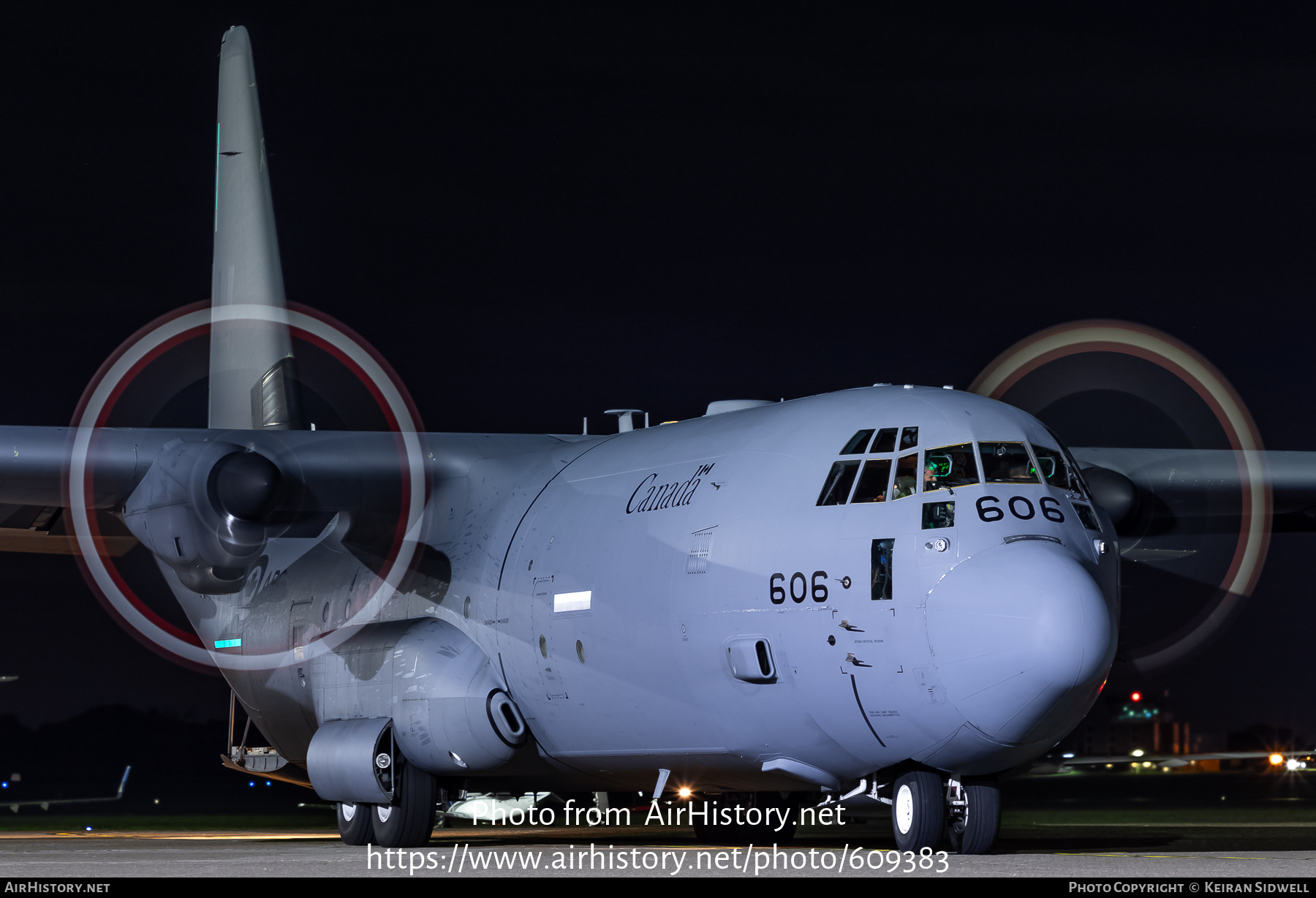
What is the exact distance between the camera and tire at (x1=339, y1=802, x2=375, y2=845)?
16953 millimetres

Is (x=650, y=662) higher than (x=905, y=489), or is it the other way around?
(x=905, y=489)

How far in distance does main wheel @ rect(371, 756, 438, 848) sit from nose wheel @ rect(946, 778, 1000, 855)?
594 centimetres

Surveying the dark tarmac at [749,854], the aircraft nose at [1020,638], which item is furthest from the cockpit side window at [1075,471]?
the dark tarmac at [749,854]

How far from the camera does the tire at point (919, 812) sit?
11984 mm

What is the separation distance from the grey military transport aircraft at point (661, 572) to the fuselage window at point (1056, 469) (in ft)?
0.14

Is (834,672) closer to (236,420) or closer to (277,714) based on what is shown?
(277,714)

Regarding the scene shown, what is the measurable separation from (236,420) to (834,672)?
12.5 meters

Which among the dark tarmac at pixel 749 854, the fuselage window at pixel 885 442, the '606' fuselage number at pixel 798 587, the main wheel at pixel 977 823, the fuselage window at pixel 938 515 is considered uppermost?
the fuselage window at pixel 885 442

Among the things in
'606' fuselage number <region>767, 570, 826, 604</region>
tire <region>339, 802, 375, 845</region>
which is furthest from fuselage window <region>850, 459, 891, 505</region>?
tire <region>339, 802, 375, 845</region>

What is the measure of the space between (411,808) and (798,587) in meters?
5.89

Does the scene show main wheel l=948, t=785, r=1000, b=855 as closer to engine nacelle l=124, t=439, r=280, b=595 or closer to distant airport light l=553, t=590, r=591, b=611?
distant airport light l=553, t=590, r=591, b=611

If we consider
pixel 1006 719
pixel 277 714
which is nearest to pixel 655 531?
pixel 1006 719

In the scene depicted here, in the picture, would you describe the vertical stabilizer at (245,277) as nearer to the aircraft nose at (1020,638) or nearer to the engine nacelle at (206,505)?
the engine nacelle at (206,505)
